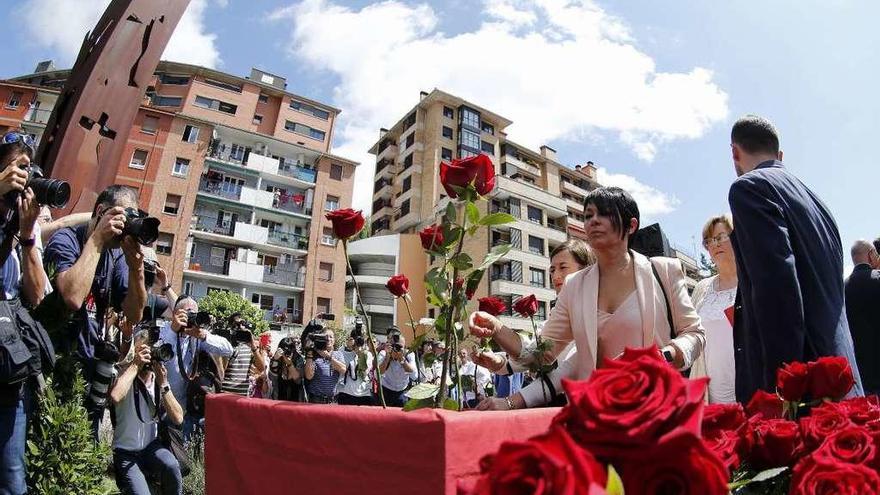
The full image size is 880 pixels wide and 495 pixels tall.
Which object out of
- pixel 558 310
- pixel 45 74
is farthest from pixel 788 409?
pixel 45 74

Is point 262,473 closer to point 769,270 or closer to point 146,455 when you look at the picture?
point 769,270

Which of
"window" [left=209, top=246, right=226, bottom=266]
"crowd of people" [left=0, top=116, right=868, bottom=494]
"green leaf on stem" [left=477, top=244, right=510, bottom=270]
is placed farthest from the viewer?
"window" [left=209, top=246, right=226, bottom=266]

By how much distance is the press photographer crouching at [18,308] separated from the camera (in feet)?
5.86

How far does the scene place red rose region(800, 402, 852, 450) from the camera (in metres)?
0.86

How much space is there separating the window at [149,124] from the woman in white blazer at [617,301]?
3556 cm

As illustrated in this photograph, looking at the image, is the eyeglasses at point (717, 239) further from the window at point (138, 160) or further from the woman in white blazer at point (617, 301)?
the window at point (138, 160)

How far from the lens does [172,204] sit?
101 feet

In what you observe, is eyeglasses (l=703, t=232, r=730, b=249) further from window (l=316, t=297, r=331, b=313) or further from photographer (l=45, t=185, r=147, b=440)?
window (l=316, t=297, r=331, b=313)

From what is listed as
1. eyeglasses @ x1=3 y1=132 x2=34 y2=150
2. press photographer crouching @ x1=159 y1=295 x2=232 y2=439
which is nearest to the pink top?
eyeglasses @ x1=3 y1=132 x2=34 y2=150

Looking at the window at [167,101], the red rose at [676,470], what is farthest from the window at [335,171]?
the red rose at [676,470]

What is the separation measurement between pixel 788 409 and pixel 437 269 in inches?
36.2

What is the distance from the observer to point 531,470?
1.43ft

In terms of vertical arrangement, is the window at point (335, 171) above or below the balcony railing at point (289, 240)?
above

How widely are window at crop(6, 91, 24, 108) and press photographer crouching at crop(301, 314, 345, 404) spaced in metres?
39.8
